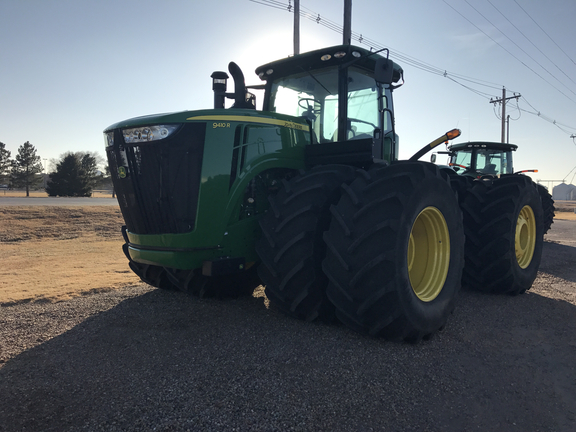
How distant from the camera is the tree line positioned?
4016 centimetres

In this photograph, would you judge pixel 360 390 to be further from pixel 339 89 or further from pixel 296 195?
pixel 339 89

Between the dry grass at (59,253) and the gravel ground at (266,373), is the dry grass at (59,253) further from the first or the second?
the gravel ground at (266,373)

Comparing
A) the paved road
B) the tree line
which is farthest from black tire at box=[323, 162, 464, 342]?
the tree line

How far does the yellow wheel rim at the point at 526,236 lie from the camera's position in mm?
5406

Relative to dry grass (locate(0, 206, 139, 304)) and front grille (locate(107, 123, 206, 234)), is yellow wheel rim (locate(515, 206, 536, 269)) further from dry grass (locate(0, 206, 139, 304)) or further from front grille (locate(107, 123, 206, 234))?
dry grass (locate(0, 206, 139, 304))

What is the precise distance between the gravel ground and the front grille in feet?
3.08

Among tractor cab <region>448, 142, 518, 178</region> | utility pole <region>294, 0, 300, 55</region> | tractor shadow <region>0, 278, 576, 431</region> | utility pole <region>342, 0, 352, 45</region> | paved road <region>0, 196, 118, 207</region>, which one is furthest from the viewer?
paved road <region>0, 196, 118, 207</region>

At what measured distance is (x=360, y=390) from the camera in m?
2.45

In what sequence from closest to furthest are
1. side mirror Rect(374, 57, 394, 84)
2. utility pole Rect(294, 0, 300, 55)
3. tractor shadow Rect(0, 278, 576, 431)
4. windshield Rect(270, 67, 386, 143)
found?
tractor shadow Rect(0, 278, 576, 431), side mirror Rect(374, 57, 394, 84), windshield Rect(270, 67, 386, 143), utility pole Rect(294, 0, 300, 55)

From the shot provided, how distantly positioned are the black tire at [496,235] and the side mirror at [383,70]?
215cm

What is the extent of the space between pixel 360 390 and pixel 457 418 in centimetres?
54

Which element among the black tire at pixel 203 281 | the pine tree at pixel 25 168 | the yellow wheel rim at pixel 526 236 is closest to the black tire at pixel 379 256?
the black tire at pixel 203 281

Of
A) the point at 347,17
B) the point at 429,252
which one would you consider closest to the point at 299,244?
the point at 429,252

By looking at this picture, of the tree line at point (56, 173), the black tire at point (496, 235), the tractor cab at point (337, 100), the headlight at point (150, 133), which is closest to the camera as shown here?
the headlight at point (150, 133)
